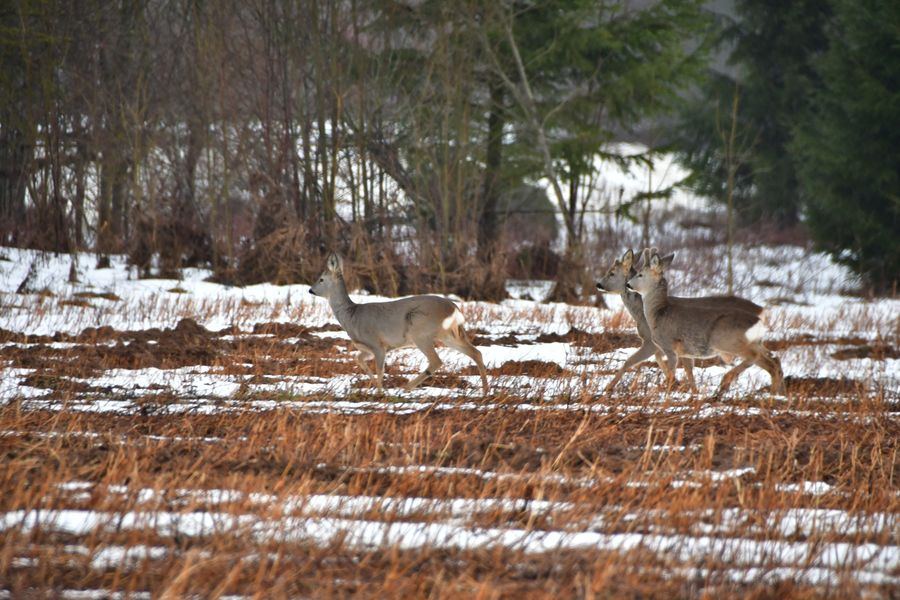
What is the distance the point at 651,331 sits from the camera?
9.84 m

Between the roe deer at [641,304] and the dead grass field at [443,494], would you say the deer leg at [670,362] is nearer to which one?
the roe deer at [641,304]

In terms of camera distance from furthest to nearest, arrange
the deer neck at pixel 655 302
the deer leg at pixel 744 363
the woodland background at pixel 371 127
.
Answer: the woodland background at pixel 371 127, the deer neck at pixel 655 302, the deer leg at pixel 744 363

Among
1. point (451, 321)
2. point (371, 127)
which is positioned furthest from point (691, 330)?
point (371, 127)

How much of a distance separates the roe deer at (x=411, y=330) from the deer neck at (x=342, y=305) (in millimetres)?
169

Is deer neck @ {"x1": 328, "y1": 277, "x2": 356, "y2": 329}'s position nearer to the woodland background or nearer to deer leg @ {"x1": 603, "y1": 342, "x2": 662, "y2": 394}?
deer leg @ {"x1": 603, "y1": 342, "x2": 662, "y2": 394}

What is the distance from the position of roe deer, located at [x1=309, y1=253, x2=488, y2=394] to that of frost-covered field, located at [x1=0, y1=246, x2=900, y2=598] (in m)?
0.26

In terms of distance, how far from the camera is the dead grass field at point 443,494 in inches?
155

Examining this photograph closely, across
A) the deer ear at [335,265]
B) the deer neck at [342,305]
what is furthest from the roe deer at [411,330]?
the deer ear at [335,265]

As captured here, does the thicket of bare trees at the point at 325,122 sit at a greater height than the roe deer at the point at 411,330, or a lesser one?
greater

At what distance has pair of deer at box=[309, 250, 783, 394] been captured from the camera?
9180 millimetres

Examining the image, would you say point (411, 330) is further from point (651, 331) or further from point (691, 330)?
point (691, 330)

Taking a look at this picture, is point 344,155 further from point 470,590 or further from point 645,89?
point 470,590

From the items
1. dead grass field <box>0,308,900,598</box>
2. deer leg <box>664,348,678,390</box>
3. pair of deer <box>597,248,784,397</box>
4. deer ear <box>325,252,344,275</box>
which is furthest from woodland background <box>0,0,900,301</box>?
dead grass field <box>0,308,900,598</box>

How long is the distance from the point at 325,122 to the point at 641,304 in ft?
40.4
